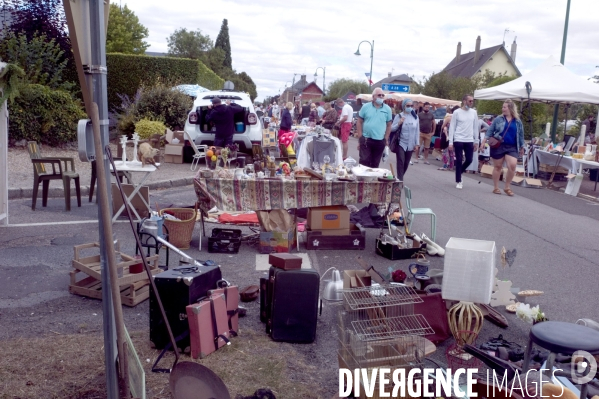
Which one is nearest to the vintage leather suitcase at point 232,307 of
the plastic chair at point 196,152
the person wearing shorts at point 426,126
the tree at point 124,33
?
the plastic chair at point 196,152

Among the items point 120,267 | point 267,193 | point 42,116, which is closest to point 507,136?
point 267,193

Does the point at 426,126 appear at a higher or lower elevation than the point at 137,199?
higher

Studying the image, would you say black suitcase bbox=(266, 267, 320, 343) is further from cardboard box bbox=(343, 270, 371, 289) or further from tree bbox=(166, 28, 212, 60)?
tree bbox=(166, 28, 212, 60)

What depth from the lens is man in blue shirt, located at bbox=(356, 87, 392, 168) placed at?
10.6m

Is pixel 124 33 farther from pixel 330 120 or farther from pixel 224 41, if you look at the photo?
pixel 224 41

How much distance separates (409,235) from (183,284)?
13.2 feet

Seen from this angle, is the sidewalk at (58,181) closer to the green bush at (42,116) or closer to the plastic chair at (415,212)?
A: the green bush at (42,116)

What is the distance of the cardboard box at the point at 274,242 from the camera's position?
7258 mm

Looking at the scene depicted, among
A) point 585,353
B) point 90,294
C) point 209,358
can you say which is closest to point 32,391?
point 209,358

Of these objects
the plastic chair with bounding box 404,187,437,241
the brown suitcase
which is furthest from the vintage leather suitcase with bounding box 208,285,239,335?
the plastic chair with bounding box 404,187,437,241

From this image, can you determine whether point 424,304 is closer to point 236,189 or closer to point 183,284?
point 183,284

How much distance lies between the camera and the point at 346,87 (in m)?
97.2

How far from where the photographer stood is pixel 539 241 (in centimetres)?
848

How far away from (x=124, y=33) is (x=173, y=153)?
29.6 m
